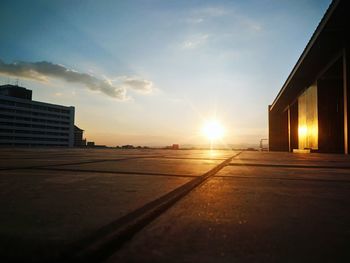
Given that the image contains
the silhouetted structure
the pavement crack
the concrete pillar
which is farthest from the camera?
the silhouetted structure

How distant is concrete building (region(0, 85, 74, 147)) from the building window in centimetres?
10476

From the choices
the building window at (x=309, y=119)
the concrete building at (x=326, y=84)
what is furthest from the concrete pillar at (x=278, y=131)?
the building window at (x=309, y=119)

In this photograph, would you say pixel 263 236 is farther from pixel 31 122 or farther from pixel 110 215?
pixel 31 122

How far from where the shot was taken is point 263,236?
47.5 inches

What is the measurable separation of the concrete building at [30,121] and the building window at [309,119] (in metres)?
105

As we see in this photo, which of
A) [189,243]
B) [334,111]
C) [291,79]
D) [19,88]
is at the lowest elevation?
[189,243]

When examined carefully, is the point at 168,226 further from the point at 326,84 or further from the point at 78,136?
the point at 78,136

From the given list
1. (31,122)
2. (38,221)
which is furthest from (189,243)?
(31,122)

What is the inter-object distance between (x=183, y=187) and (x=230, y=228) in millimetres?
1107

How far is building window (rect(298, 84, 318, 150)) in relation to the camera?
21047mm

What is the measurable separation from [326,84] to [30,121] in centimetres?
11482

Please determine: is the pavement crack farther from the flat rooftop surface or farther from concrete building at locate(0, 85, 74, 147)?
concrete building at locate(0, 85, 74, 147)

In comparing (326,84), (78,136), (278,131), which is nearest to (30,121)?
(78,136)

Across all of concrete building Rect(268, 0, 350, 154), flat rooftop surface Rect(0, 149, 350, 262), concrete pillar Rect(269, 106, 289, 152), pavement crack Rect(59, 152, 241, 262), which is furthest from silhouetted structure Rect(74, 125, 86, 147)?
pavement crack Rect(59, 152, 241, 262)
